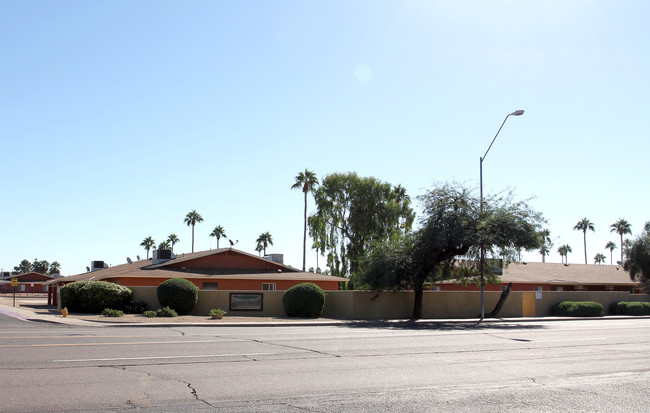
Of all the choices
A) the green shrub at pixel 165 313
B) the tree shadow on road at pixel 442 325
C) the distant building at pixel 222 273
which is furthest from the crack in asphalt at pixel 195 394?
the distant building at pixel 222 273

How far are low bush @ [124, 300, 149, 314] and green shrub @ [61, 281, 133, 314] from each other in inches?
9.6

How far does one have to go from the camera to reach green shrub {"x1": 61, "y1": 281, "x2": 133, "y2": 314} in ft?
101

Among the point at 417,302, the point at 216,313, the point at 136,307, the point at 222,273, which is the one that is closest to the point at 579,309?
the point at 417,302

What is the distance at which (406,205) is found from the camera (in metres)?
57.5

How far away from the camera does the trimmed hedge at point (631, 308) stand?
40250mm

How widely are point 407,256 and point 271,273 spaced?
13.1 meters

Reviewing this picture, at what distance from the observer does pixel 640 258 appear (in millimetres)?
48500

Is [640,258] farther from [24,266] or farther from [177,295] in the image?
[24,266]

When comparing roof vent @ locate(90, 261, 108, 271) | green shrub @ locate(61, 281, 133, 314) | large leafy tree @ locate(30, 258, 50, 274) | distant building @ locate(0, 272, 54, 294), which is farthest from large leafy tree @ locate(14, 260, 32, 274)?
green shrub @ locate(61, 281, 133, 314)

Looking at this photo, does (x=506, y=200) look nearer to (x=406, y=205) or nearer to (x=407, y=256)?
(x=407, y=256)

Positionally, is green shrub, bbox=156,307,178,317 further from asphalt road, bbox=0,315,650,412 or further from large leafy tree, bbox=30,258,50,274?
large leafy tree, bbox=30,258,50,274

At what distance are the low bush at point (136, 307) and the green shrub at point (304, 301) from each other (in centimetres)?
741

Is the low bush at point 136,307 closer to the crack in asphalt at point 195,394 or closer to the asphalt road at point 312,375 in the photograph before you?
the asphalt road at point 312,375

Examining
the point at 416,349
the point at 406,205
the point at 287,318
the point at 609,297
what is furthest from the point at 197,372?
the point at 406,205
